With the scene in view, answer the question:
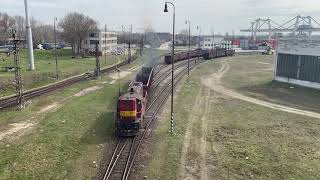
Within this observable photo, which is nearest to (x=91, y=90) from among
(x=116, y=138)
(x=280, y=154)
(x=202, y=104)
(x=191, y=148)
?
(x=202, y=104)

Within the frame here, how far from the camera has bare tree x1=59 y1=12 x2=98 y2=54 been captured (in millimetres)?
125250

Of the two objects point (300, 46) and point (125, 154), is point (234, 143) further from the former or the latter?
point (300, 46)

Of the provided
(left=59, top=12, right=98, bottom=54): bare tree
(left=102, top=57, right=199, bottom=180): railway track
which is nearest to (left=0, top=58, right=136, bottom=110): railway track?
(left=102, top=57, right=199, bottom=180): railway track

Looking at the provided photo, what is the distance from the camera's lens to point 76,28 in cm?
12569

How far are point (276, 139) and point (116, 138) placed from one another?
13.7 meters

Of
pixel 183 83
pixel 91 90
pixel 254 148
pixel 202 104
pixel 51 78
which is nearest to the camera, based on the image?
pixel 254 148

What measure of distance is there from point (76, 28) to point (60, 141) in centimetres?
10236

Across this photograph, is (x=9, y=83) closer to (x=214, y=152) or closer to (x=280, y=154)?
(x=214, y=152)

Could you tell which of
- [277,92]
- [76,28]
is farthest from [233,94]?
[76,28]

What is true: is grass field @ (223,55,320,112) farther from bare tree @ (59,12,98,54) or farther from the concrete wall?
bare tree @ (59,12,98,54)

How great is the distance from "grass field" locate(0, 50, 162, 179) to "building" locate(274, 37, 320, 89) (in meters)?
30.6

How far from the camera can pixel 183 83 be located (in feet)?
201

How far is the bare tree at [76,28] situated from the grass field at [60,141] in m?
83.0

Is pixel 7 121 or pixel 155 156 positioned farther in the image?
pixel 7 121
